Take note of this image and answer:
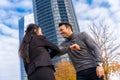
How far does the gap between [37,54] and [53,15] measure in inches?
5204

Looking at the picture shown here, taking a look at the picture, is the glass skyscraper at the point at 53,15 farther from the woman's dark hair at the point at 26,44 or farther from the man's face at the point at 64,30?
the woman's dark hair at the point at 26,44

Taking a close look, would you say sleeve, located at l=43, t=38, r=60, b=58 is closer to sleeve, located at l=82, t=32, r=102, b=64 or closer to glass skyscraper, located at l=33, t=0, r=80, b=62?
sleeve, located at l=82, t=32, r=102, b=64

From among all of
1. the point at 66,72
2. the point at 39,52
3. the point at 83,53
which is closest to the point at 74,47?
the point at 83,53

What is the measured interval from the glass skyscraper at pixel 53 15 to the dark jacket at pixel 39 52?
123 m

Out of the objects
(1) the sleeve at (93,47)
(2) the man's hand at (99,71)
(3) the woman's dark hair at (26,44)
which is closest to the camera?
(3) the woman's dark hair at (26,44)

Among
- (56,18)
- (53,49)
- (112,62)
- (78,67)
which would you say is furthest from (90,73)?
(56,18)

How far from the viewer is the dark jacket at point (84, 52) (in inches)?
196

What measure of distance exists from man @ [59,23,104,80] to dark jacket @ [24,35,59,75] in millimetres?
460

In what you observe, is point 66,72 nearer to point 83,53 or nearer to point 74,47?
point 83,53

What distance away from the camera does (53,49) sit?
459 cm

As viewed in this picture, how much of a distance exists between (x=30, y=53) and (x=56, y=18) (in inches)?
5136

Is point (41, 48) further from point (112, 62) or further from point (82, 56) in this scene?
point (112, 62)

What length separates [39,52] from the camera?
4.46m

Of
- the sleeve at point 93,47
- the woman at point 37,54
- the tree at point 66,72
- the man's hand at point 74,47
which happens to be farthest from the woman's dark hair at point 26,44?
the tree at point 66,72
